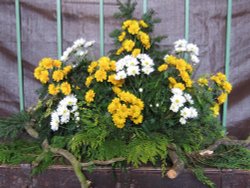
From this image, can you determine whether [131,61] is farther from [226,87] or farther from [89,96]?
[226,87]

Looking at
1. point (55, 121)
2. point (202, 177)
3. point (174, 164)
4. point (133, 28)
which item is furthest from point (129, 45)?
point (202, 177)

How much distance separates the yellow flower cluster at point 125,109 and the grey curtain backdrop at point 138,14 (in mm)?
676

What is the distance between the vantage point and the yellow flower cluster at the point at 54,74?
1.95m

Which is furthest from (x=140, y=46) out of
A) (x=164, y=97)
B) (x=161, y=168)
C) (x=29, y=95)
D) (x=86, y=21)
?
(x=29, y=95)

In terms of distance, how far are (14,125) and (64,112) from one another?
405 mm

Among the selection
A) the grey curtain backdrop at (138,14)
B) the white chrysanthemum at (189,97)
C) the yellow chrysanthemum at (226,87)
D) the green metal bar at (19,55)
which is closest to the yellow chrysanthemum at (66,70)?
the grey curtain backdrop at (138,14)

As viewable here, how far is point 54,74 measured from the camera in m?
1.95

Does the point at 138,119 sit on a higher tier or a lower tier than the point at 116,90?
lower

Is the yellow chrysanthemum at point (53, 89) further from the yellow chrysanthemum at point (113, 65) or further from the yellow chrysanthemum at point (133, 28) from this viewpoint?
the yellow chrysanthemum at point (133, 28)

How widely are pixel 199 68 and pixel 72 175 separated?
3.80 ft

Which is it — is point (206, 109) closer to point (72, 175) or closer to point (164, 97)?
point (164, 97)

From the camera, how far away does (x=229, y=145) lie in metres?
2.01

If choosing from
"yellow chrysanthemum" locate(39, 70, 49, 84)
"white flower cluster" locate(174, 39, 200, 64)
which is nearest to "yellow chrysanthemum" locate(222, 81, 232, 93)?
"white flower cluster" locate(174, 39, 200, 64)

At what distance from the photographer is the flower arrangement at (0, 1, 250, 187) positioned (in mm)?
1801
